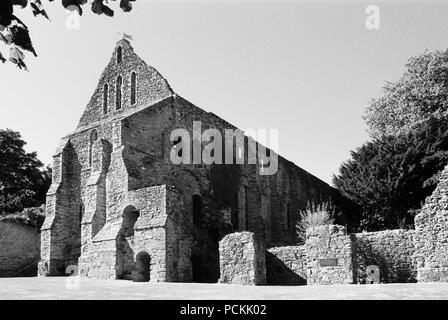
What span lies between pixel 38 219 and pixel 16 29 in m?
26.2

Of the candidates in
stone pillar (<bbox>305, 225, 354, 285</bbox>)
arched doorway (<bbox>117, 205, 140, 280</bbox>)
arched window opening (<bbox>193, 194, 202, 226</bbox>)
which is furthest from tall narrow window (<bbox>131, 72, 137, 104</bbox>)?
stone pillar (<bbox>305, 225, 354, 285</bbox>)

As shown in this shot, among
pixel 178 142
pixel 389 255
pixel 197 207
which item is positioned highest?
pixel 178 142

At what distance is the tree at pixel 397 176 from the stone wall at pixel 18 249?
1761 cm

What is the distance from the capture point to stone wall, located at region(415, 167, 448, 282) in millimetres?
17000

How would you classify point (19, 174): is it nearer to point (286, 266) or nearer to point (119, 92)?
point (119, 92)

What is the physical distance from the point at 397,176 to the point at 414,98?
7874mm

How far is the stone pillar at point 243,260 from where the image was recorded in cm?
1788

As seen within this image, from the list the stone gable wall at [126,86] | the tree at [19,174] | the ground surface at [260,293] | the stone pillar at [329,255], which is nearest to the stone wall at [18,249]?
the stone gable wall at [126,86]

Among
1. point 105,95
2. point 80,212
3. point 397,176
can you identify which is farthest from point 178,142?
point 397,176

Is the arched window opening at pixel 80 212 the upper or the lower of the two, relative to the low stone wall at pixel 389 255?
upper

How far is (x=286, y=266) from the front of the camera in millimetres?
19406

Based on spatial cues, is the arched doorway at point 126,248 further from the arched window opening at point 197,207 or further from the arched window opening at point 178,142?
the arched window opening at point 178,142

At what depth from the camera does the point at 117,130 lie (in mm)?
23281

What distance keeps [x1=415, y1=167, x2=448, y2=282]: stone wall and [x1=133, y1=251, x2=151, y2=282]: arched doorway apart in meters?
9.64
